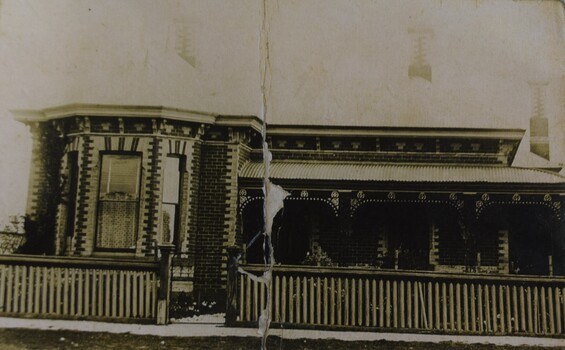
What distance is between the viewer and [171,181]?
31.1 feet

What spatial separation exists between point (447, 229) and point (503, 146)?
193 cm

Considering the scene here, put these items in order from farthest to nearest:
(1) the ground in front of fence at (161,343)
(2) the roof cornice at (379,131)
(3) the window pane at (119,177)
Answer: (3) the window pane at (119,177), (2) the roof cornice at (379,131), (1) the ground in front of fence at (161,343)

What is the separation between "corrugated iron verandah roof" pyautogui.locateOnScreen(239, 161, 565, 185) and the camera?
8883 mm

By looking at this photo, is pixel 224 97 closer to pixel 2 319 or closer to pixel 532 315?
pixel 2 319

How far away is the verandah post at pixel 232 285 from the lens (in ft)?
24.6

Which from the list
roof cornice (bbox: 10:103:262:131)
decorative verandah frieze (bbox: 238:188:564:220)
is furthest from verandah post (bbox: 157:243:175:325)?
roof cornice (bbox: 10:103:262:131)

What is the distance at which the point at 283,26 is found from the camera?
7.24 metres

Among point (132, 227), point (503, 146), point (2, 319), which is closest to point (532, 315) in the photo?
point (503, 146)

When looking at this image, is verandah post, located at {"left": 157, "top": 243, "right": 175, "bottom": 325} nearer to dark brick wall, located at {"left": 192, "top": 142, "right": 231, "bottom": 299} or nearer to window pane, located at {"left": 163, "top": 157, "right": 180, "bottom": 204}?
dark brick wall, located at {"left": 192, "top": 142, "right": 231, "bottom": 299}

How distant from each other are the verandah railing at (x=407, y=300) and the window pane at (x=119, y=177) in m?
2.87

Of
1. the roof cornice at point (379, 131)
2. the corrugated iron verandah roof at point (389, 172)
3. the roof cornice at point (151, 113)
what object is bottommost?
the corrugated iron verandah roof at point (389, 172)

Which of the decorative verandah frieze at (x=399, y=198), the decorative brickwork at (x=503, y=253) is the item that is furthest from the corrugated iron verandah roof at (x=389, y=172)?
the decorative brickwork at (x=503, y=253)

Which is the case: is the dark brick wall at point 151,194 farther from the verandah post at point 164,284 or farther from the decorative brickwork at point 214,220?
the verandah post at point 164,284

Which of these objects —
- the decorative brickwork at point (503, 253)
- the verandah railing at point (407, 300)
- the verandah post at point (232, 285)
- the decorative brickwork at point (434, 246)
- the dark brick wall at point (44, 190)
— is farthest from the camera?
the decorative brickwork at point (434, 246)
